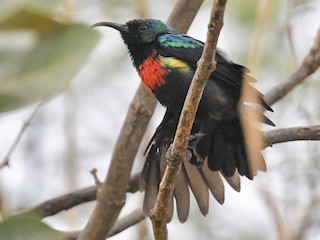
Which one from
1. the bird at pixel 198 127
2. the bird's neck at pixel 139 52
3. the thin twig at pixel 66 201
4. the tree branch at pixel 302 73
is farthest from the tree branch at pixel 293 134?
the thin twig at pixel 66 201

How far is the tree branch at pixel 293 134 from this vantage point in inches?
90.6

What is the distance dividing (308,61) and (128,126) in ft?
2.50

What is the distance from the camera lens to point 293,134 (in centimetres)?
237

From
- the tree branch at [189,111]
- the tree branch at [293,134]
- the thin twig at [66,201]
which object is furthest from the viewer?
the thin twig at [66,201]

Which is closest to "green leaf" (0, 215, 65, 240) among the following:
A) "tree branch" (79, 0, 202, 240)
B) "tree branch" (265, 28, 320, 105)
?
"tree branch" (79, 0, 202, 240)

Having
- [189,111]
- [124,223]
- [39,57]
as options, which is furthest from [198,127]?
[39,57]

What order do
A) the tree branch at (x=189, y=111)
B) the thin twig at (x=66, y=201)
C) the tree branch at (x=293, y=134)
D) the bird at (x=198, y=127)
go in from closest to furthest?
the tree branch at (x=189, y=111) < the tree branch at (x=293, y=134) < the bird at (x=198, y=127) < the thin twig at (x=66, y=201)

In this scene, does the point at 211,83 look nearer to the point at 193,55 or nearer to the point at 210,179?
the point at 193,55

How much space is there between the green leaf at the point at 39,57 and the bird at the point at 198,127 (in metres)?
1.42

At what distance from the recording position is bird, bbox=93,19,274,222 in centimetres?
265

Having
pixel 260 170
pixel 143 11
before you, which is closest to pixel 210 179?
pixel 260 170

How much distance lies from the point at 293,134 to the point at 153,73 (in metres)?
0.66

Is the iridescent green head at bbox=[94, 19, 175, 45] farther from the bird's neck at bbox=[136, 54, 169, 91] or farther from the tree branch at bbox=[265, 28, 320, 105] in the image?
the tree branch at bbox=[265, 28, 320, 105]

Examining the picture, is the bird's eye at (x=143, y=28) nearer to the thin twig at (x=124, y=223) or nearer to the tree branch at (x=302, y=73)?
the tree branch at (x=302, y=73)
